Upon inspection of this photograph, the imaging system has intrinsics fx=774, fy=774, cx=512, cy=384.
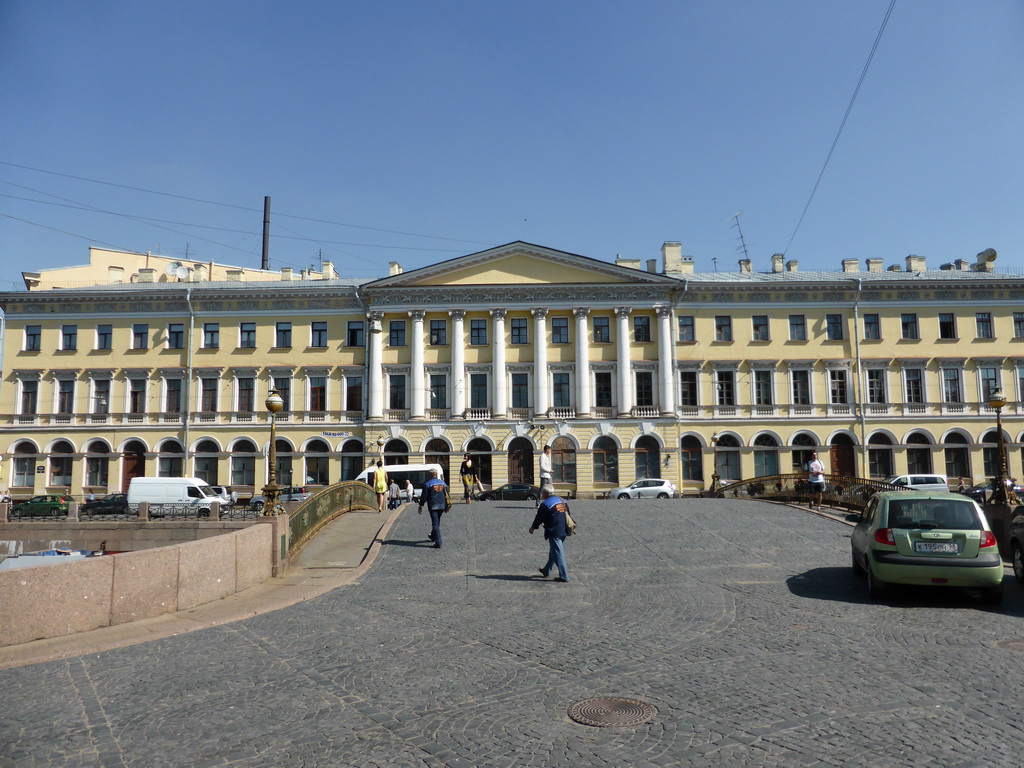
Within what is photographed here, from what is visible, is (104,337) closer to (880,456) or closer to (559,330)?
(559,330)

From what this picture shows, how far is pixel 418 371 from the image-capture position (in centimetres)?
4684

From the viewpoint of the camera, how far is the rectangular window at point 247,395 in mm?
47312

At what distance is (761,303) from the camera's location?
47312 mm

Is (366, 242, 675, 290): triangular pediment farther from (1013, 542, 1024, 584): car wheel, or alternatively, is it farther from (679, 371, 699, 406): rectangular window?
(1013, 542, 1024, 584): car wheel

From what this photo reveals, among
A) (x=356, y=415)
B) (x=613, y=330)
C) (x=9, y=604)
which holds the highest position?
(x=613, y=330)

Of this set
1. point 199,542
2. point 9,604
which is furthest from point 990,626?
point 9,604

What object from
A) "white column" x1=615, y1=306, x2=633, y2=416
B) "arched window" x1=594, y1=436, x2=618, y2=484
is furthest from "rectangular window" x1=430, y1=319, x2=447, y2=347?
"arched window" x1=594, y1=436, x2=618, y2=484

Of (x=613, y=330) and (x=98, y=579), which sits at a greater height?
(x=613, y=330)

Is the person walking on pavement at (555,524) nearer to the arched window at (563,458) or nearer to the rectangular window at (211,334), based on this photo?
the arched window at (563,458)

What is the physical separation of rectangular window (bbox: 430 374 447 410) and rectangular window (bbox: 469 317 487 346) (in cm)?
292

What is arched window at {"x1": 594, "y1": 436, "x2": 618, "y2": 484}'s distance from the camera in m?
45.7

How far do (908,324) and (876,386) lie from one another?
4.37 m

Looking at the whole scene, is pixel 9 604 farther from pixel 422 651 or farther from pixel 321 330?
pixel 321 330

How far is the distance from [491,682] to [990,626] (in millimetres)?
6595
